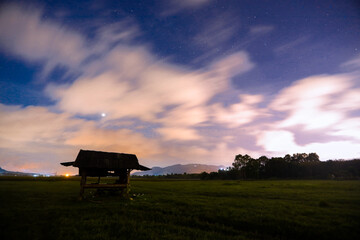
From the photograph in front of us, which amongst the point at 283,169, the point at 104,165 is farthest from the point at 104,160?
the point at 283,169

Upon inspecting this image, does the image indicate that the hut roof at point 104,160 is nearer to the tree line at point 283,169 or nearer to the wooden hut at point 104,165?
the wooden hut at point 104,165

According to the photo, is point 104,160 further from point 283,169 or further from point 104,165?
point 283,169

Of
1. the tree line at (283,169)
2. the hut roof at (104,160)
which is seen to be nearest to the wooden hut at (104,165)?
the hut roof at (104,160)

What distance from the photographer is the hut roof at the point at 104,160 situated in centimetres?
2004

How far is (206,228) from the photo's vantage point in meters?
10.2

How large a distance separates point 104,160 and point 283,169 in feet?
354

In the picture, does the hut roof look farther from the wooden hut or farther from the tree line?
the tree line

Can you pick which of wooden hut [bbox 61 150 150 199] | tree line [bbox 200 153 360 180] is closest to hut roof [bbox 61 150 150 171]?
wooden hut [bbox 61 150 150 199]

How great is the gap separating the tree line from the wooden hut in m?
97.7

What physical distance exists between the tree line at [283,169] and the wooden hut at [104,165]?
97.7 meters

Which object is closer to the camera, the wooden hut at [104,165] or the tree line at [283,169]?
the wooden hut at [104,165]

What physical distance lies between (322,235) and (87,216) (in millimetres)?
13367

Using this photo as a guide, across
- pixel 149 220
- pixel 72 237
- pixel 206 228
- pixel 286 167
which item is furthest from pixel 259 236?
pixel 286 167

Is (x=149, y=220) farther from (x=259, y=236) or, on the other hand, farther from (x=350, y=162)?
(x=350, y=162)
